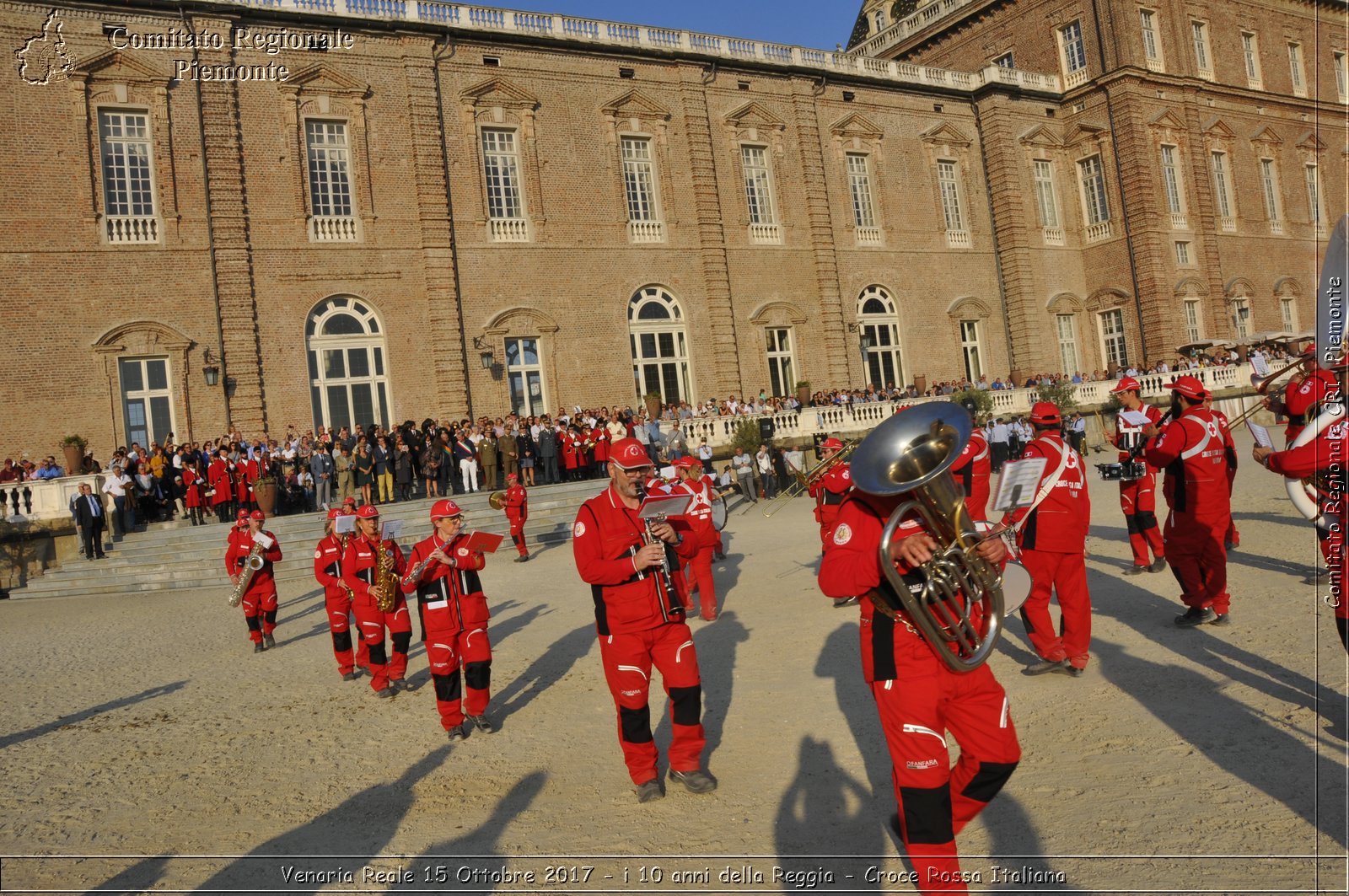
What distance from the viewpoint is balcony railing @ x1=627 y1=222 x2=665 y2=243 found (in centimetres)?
3081

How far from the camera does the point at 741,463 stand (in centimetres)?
2505

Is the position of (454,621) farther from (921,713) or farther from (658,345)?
(658,345)

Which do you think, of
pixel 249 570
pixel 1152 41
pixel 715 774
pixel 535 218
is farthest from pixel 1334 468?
pixel 1152 41

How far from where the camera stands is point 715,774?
6.84m

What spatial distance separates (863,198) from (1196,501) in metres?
28.9

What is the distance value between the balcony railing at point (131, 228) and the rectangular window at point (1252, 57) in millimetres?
43789

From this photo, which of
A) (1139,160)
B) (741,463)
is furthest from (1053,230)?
(741,463)

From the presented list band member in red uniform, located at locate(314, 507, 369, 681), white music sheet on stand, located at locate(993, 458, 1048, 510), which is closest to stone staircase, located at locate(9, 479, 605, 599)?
band member in red uniform, located at locate(314, 507, 369, 681)

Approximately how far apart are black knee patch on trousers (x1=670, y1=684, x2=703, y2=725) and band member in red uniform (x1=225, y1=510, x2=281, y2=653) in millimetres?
7530

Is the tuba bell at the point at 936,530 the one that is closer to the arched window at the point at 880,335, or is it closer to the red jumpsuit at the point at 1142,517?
the red jumpsuit at the point at 1142,517

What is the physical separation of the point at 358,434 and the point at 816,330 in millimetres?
17078

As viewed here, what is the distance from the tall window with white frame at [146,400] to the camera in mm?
24062

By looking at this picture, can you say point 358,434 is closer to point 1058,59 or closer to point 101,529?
point 101,529

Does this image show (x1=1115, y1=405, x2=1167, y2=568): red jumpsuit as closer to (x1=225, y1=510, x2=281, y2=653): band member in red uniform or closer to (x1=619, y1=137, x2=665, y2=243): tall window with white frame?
(x1=225, y1=510, x2=281, y2=653): band member in red uniform
